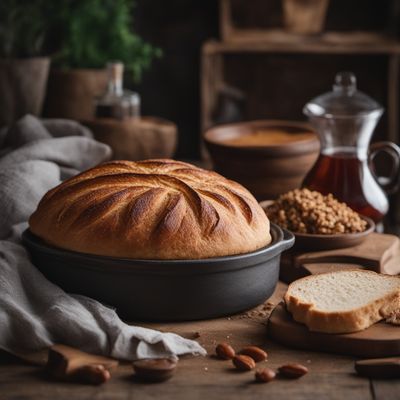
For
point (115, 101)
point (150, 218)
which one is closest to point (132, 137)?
point (115, 101)

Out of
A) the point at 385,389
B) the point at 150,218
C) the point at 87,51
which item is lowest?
the point at 385,389

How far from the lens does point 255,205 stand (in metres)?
1.87

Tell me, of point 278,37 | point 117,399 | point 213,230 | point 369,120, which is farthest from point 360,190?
point 278,37

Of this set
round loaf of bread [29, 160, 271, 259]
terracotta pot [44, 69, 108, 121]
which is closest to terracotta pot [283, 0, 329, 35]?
terracotta pot [44, 69, 108, 121]

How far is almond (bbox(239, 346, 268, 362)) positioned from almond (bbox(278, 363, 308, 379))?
68 millimetres

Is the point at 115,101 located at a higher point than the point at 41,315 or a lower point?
higher

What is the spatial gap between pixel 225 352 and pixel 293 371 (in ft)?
0.46

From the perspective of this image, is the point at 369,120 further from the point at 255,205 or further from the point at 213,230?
the point at 213,230

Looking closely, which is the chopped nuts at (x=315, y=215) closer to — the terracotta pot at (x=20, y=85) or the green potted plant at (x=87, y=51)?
the terracotta pot at (x=20, y=85)

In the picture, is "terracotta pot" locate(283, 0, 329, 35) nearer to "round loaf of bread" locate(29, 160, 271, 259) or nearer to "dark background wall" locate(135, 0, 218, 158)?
"dark background wall" locate(135, 0, 218, 158)

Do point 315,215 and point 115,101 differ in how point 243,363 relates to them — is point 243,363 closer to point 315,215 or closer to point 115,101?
point 315,215

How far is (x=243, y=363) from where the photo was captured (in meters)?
1.56

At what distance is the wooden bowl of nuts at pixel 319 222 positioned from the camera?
210 cm

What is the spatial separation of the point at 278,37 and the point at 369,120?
2335 mm
